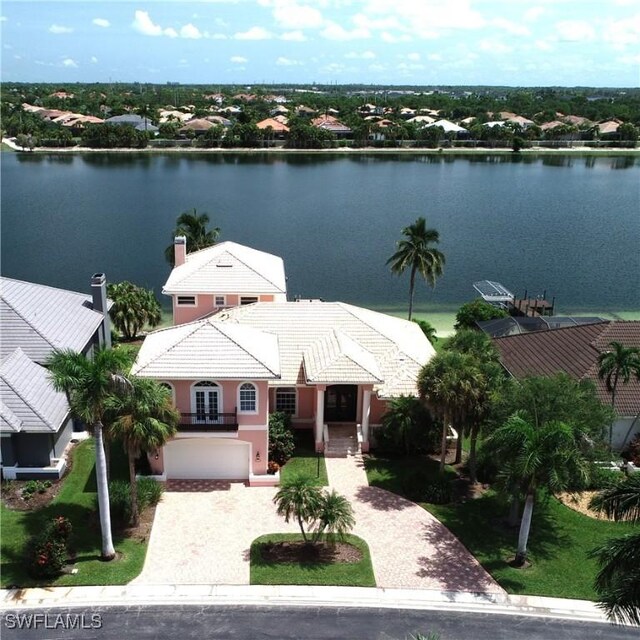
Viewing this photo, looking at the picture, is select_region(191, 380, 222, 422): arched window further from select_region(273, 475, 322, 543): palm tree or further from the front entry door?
the front entry door

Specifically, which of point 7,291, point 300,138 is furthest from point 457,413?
point 300,138

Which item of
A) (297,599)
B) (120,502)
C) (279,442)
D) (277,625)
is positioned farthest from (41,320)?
(277,625)

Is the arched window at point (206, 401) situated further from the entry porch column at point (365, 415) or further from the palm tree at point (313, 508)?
the entry porch column at point (365, 415)

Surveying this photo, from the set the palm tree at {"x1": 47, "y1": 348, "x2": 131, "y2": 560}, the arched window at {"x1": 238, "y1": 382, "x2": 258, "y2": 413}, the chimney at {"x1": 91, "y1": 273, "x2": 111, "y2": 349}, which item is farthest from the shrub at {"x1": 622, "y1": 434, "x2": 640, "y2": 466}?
the chimney at {"x1": 91, "y1": 273, "x2": 111, "y2": 349}

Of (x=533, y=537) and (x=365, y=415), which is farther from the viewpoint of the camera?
(x=365, y=415)

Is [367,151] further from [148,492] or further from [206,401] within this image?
[148,492]
